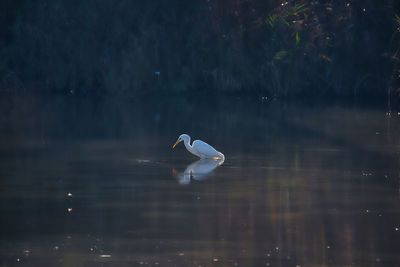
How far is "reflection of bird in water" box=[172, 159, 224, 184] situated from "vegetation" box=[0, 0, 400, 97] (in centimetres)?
1623

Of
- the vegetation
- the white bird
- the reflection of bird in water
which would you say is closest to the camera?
the reflection of bird in water

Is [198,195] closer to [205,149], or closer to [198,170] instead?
[198,170]

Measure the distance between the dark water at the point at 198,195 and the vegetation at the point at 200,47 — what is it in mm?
10207

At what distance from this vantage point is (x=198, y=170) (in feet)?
Result: 43.4

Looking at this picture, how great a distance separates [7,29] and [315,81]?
1134 cm

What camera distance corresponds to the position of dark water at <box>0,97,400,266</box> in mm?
7973

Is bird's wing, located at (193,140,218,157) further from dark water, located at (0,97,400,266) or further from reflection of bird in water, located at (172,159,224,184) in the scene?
dark water, located at (0,97,400,266)

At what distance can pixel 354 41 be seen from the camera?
30.8m

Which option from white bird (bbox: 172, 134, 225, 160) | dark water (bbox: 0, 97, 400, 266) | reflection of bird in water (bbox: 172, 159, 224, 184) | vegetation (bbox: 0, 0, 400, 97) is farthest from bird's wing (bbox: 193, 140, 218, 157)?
vegetation (bbox: 0, 0, 400, 97)

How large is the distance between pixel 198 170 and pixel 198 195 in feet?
7.95

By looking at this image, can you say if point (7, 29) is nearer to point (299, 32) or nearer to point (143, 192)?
point (299, 32)

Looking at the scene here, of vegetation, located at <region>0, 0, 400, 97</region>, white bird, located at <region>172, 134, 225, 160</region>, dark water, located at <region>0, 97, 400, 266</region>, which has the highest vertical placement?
vegetation, located at <region>0, 0, 400, 97</region>

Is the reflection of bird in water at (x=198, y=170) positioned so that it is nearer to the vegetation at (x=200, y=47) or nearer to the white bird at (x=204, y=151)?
the white bird at (x=204, y=151)

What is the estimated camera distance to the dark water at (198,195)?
26.2ft
